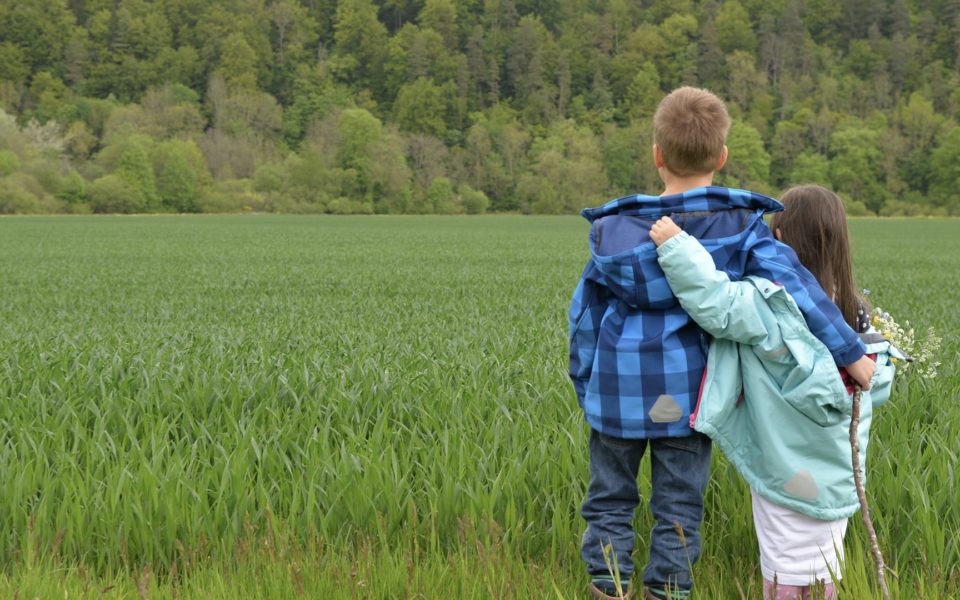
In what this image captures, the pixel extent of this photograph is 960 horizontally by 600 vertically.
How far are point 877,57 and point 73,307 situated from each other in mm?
177004

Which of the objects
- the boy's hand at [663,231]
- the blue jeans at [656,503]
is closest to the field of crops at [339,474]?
the blue jeans at [656,503]

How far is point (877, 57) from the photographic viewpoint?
165 metres

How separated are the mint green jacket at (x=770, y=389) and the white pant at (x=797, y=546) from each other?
2.5 inches

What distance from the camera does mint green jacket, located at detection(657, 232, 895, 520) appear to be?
8.40ft

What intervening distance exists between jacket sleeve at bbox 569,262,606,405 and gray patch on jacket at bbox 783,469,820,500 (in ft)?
2.24

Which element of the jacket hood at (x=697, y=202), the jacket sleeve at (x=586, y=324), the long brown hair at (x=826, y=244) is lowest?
the jacket sleeve at (x=586, y=324)

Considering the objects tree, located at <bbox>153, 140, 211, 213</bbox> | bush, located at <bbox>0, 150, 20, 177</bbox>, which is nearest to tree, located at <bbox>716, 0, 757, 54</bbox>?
tree, located at <bbox>153, 140, 211, 213</bbox>

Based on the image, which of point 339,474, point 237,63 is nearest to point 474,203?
point 237,63

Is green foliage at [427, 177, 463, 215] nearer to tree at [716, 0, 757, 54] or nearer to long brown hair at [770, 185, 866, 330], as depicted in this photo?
tree at [716, 0, 757, 54]

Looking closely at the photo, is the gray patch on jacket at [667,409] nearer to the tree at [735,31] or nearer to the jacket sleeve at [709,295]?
the jacket sleeve at [709,295]

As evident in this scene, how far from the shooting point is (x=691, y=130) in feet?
8.87

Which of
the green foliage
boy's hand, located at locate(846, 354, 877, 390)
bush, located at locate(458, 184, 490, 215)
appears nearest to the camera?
boy's hand, located at locate(846, 354, 877, 390)

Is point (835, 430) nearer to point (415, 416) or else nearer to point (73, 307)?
point (415, 416)

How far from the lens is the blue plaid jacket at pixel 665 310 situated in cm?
267
